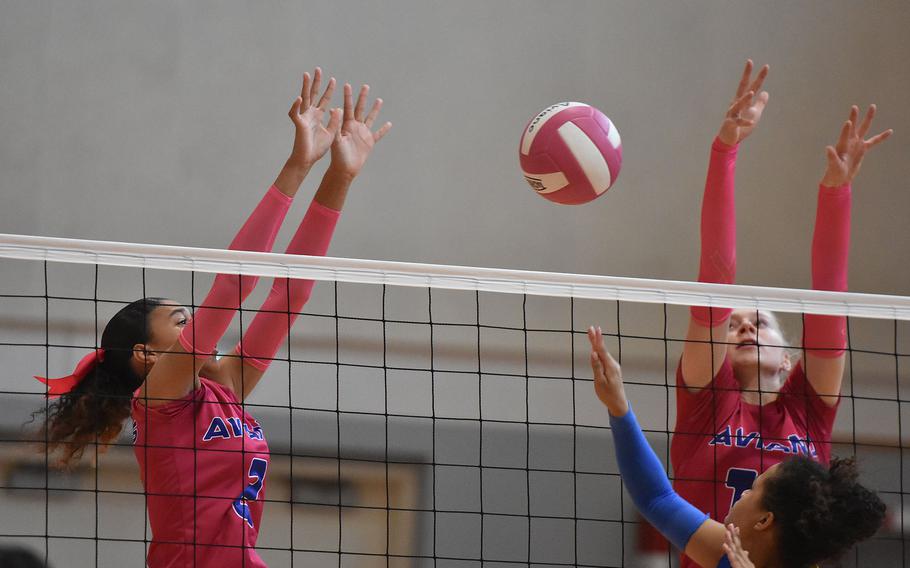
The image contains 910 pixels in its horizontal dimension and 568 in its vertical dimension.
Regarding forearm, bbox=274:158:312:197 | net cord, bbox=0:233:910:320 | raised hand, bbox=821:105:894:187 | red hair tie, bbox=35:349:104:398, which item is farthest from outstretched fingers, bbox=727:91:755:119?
red hair tie, bbox=35:349:104:398

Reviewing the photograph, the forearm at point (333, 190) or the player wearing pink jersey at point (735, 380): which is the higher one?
the forearm at point (333, 190)

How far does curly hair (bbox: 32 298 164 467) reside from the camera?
2.82 m

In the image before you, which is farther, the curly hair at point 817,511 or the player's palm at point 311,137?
the player's palm at point 311,137

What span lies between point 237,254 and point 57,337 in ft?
10.8

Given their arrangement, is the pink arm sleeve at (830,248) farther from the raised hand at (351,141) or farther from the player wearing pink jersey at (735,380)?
the raised hand at (351,141)

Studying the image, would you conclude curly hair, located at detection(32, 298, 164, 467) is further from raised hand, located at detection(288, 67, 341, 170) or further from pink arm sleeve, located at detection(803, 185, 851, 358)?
pink arm sleeve, located at detection(803, 185, 851, 358)

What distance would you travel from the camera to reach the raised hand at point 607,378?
2.36 metres

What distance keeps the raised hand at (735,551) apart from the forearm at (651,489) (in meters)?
0.11

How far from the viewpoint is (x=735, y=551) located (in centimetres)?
211

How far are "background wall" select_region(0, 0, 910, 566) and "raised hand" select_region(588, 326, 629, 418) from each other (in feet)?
11.1

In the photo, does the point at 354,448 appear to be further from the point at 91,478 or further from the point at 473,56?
the point at 473,56

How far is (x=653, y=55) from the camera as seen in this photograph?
20.8 feet

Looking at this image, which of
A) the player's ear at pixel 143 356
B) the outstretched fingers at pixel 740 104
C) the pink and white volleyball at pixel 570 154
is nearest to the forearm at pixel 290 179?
the player's ear at pixel 143 356

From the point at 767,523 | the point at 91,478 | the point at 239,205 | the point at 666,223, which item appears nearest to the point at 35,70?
the point at 239,205
